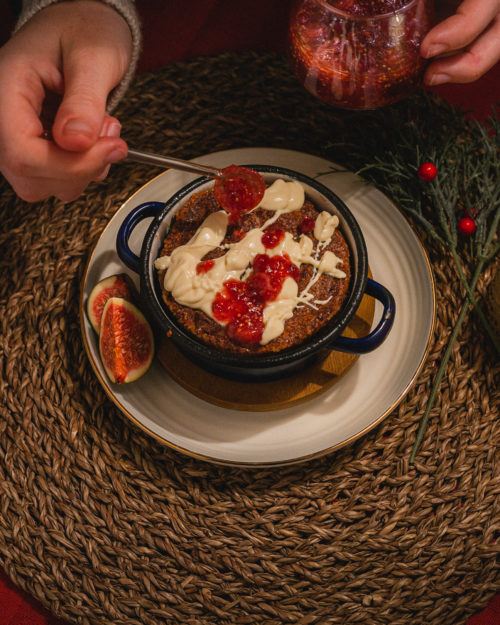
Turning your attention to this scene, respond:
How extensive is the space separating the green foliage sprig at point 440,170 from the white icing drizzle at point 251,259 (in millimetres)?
399

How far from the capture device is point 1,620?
246 cm

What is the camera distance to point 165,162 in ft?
Result: 6.74

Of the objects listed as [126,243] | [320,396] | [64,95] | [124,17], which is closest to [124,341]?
[126,243]

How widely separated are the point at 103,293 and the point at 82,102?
0.76 meters

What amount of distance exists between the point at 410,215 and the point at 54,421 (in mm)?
1797

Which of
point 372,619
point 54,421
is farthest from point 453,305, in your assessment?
point 54,421

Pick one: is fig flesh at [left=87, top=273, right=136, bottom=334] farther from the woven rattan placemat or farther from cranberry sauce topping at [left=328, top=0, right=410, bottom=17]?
cranberry sauce topping at [left=328, top=0, right=410, bottom=17]

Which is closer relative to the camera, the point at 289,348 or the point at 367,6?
the point at 289,348

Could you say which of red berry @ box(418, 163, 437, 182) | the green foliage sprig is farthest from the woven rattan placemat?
red berry @ box(418, 163, 437, 182)

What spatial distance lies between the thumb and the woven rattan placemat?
0.90 meters

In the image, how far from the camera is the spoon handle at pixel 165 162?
2008 mm

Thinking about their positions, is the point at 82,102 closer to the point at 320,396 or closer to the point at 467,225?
the point at 320,396

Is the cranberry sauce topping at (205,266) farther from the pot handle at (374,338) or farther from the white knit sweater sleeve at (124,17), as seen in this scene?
the white knit sweater sleeve at (124,17)

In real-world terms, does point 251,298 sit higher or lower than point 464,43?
lower
